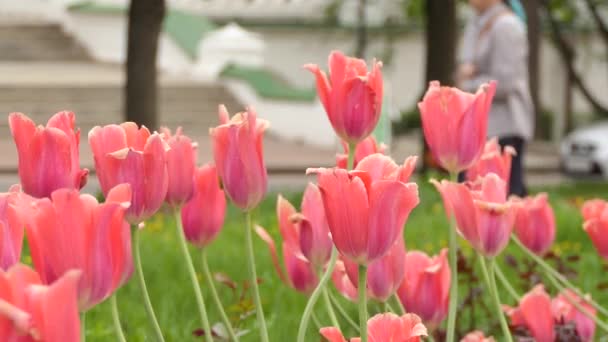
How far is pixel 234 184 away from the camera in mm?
2004

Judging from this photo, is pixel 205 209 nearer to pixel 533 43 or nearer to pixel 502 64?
pixel 502 64

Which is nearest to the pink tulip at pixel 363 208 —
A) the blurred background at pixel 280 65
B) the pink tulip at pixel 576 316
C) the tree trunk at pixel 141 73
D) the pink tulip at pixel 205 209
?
the pink tulip at pixel 205 209

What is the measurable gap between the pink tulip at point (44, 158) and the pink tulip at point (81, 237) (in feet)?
0.99

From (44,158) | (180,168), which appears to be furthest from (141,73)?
(44,158)

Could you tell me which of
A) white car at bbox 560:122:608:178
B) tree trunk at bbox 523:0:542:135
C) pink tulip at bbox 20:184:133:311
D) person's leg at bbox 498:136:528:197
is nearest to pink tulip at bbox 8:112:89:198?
pink tulip at bbox 20:184:133:311

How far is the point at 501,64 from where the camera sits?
8000mm

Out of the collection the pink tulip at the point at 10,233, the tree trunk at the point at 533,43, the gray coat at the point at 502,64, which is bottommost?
the tree trunk at the point at 533,43

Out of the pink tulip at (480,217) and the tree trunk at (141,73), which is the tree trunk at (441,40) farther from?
the pink tulip at (480,217)

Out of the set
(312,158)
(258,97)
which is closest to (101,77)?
(258,97)

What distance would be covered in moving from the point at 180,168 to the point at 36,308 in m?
0.75

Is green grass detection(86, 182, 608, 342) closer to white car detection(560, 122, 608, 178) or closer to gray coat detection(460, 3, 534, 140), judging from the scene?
gray coat detection(460, 3, 534, 140)

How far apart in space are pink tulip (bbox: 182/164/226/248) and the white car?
17.4 meters

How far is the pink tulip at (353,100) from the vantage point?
2.08 meters

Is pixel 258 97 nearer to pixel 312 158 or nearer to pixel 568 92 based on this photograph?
pixel 312 158
